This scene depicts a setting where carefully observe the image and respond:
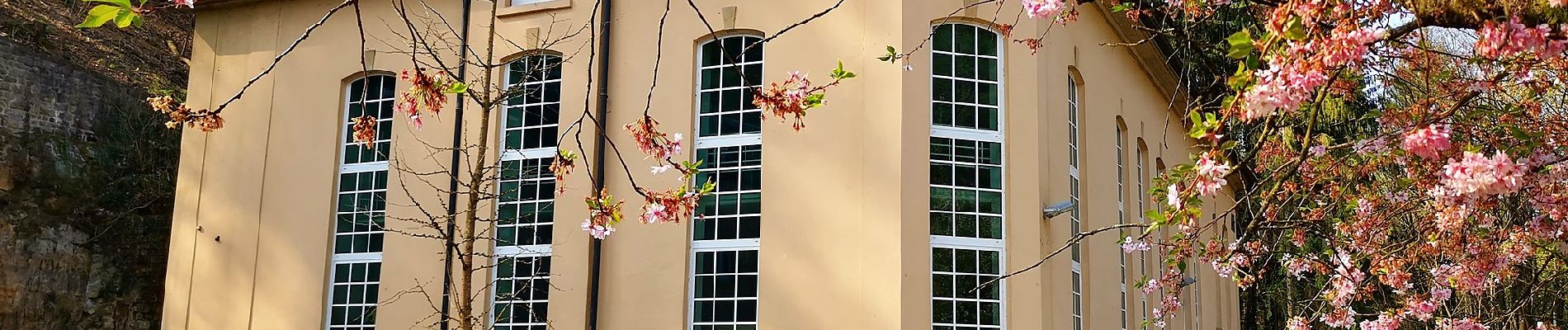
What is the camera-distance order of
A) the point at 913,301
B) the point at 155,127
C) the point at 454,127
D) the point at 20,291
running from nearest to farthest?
1. the point at 913,301
2. the point at 454,127
3. the point at 20,291
4. the point at 155,127

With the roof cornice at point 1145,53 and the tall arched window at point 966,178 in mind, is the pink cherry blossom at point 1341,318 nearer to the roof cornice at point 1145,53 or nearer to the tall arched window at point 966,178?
the tall arched window at point 966,178

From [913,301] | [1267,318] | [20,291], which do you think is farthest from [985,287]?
[1267,318]

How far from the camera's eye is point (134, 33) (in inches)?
824

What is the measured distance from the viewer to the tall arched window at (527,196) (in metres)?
12.8

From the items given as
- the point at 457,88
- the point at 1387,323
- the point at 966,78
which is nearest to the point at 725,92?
the point at 966,78

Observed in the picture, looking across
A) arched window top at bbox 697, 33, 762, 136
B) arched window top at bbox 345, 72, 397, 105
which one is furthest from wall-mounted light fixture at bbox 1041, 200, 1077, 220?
arched window top at bbox 345, 72, 397, 105

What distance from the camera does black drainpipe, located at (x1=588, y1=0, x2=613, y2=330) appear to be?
12.3 metres

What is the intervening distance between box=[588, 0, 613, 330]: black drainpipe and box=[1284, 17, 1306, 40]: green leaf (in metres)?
8.16

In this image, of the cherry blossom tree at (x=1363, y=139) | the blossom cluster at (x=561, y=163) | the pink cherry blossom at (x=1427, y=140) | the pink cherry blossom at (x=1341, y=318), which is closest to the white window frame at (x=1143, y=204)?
the cherry blossom tree at (x=1363, y=139)

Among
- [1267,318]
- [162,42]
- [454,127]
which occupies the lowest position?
[1267,318]

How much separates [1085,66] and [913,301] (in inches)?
157

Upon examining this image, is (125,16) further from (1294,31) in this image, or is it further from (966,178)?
(966,178)

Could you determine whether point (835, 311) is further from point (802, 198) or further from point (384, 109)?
point (384, 109)

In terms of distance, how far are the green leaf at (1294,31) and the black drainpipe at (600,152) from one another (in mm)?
8157
